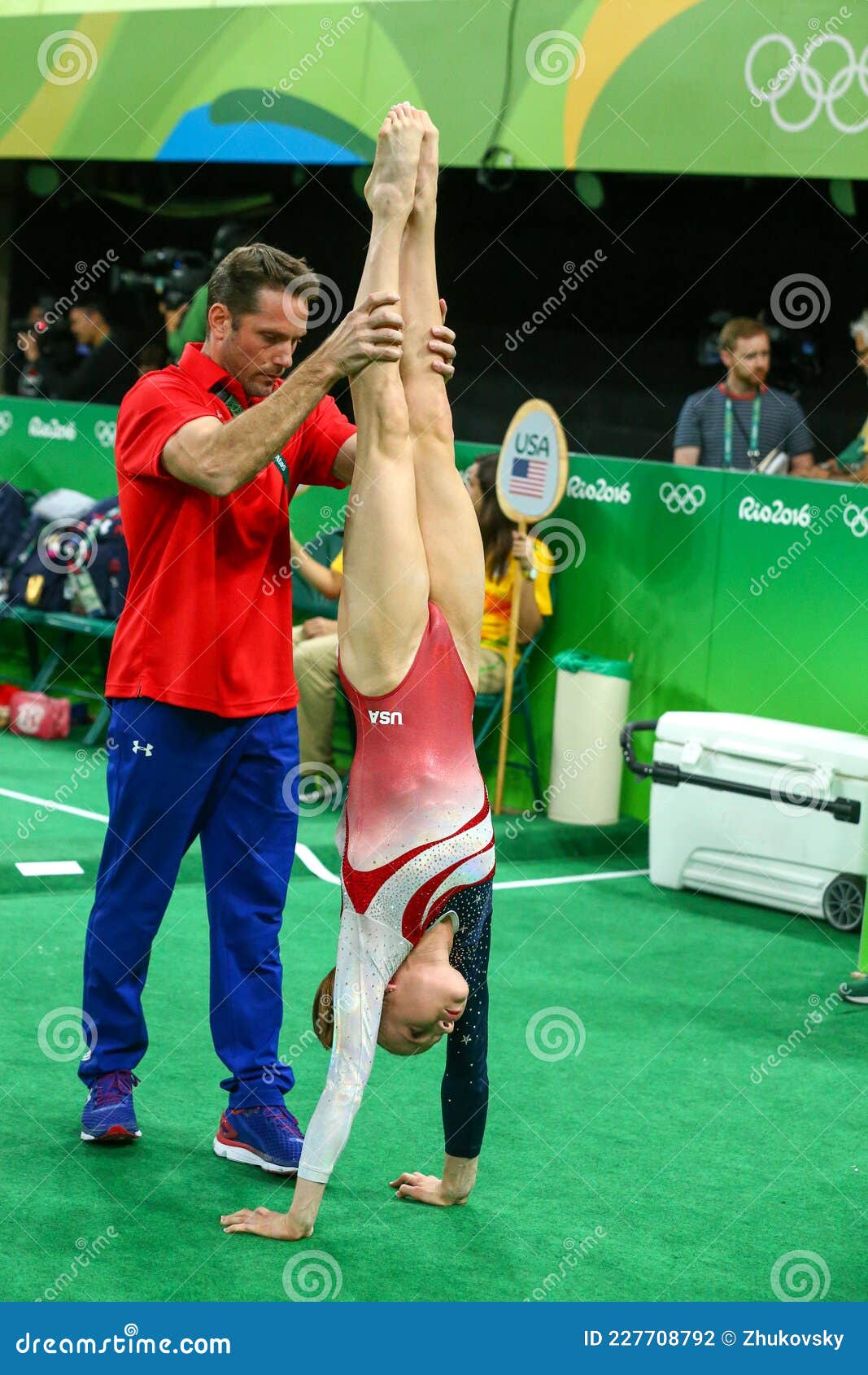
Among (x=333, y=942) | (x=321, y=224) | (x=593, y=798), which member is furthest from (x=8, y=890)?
(x=321, y=224)

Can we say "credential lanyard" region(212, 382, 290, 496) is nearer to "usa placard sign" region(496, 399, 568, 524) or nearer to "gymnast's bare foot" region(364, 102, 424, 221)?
"gymnast's bare foot" region(364, 102, 424, 221)

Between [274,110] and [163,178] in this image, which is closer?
[274,110]

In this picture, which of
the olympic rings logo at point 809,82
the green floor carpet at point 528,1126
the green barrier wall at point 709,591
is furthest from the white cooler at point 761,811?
the olympic rings logo at point 809,82

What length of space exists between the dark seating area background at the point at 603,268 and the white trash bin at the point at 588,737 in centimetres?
280

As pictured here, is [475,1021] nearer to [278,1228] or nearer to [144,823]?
[278,1228]

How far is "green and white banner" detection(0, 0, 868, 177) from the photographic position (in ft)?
22.4

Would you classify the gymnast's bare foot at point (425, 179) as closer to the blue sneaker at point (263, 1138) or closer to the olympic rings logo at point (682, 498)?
the blue sneaker at point (263, 1138)

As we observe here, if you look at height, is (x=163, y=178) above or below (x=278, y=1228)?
above

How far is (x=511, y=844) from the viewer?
22.6 feet

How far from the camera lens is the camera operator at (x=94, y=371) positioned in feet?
33.5

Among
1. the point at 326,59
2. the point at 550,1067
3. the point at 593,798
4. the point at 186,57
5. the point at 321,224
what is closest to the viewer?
the point at 550,1067

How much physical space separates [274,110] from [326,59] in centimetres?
47

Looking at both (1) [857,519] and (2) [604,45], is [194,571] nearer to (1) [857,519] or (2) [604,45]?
(1) [857,519]

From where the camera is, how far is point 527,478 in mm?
7023
